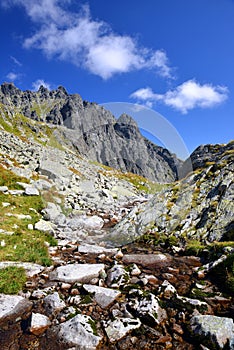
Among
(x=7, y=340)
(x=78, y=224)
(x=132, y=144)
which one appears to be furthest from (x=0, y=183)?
(x=132, y=144)

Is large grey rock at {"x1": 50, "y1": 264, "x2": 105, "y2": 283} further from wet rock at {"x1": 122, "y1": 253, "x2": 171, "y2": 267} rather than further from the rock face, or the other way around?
the rock face

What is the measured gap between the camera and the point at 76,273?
8750 mm

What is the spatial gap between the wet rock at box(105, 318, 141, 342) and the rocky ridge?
2 centimetres

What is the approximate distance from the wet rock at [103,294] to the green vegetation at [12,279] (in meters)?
2.22

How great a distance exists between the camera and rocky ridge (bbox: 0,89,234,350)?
5590 mm

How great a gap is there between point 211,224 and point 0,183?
17.0m

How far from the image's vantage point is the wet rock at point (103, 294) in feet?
22.9

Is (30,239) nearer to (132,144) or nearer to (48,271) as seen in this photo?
(48,271)

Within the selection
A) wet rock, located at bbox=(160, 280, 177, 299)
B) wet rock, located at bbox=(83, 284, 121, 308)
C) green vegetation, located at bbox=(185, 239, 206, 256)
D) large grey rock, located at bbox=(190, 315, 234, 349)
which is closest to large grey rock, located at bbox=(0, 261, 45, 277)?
wet rock, located at bbox=(83, 284, 121, 308)

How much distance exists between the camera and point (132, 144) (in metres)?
36.2

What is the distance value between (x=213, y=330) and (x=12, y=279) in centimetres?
641

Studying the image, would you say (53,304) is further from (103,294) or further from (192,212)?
(192,212)

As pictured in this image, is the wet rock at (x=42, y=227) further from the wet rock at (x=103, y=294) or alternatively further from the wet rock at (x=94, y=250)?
the wet rock at (x=103, y=294)

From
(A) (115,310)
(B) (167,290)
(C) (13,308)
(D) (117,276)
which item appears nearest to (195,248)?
(B) (167,290)
